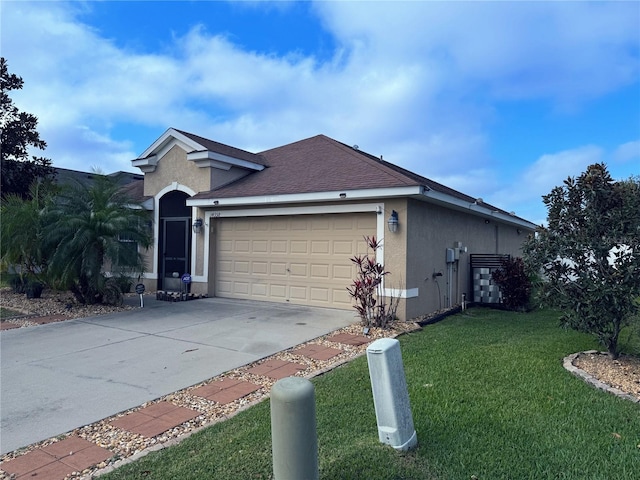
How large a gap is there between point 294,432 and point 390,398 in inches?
38.3

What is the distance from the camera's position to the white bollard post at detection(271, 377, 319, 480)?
2.51m

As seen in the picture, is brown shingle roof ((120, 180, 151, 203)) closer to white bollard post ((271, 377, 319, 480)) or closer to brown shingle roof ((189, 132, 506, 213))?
brown shingle roof ((189, 132, 506, 213))

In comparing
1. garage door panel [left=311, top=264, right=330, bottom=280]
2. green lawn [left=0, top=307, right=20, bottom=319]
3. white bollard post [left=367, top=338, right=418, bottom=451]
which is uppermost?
garage door panel [left=311, top=264, right=330, bottom=280]

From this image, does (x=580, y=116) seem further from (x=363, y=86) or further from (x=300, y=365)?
(x=300, y=365)

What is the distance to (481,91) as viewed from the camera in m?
13.3

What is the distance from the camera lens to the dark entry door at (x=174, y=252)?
41.3ft

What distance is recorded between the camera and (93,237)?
9508 mm

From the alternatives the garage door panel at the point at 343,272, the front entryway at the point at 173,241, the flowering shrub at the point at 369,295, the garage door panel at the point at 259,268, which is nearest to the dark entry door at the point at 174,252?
the front entryway at the point at 173,241

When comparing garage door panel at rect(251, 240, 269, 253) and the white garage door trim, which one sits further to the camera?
garage door panel at rect(251, 240, 269, 253)

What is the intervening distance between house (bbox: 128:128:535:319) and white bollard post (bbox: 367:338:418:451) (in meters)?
5.73

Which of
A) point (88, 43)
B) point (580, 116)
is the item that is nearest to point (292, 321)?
point (88, 43)

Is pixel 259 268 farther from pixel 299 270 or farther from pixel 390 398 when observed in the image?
pixel 390 398

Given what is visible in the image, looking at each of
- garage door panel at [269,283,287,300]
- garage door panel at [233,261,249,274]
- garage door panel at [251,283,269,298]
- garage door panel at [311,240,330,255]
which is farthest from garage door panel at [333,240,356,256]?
garage door panel at [233,261,249,274]

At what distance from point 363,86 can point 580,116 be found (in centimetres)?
691
